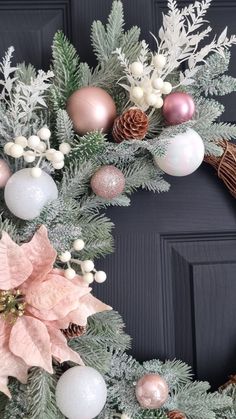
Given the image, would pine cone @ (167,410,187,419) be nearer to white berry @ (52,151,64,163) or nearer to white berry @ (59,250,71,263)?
white berry @ (59,250,71,263)

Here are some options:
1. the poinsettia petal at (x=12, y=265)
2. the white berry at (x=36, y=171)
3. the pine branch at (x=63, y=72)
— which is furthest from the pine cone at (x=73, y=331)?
the pine branch at (x=63, y=72)

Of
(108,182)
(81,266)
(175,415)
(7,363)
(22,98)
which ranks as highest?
(22,98)

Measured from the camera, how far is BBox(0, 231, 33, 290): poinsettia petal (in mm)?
755

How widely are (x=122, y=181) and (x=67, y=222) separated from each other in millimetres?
102

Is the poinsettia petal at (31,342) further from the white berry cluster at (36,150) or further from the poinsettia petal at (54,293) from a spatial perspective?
the white berry cluster at (36,150)

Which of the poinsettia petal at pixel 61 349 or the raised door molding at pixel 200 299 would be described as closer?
the poinsettia petal at pixel 61 349

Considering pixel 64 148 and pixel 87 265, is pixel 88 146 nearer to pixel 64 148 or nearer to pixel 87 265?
pixel 64 148

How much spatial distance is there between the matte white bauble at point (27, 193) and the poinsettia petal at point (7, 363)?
16 cm

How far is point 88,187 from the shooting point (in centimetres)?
88

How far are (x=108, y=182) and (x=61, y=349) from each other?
0.25 metres

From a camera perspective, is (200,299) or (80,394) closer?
(80,394)

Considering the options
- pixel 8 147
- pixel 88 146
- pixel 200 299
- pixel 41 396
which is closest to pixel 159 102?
pixel 88 146

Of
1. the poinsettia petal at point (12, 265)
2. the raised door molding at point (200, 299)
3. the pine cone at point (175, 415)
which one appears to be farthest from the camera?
the raised door molding at point (200, 299)

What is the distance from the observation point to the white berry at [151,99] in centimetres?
83
